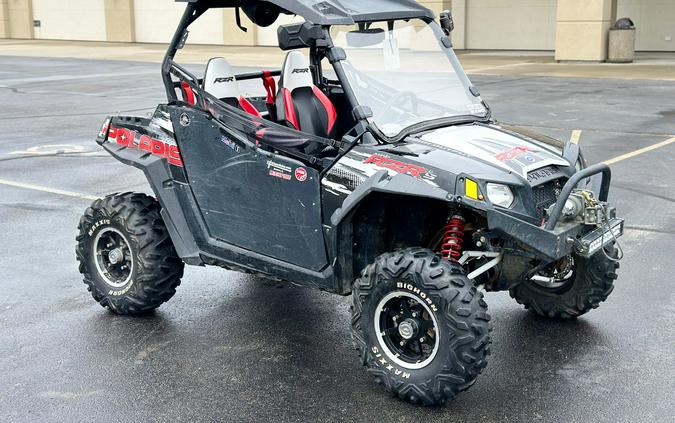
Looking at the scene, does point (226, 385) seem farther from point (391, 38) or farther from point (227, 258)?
point (391, 38)

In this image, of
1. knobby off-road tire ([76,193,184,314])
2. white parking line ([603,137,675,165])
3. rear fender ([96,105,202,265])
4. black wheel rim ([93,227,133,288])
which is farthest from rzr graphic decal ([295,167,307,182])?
white parking line ([603,137,675,165])

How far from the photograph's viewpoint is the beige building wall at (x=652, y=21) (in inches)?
1169

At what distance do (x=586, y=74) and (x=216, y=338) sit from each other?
18.7 meters

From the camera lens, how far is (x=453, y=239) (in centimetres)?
478

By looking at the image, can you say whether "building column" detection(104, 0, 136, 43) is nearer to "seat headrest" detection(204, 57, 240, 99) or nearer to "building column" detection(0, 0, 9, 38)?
"building column" detection(0, 0, 9, 38)

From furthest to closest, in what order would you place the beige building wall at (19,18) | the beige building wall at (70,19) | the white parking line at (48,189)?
the beige building wall at (19,18), the beige building wall at (70,19), the white parking line at (48,189)

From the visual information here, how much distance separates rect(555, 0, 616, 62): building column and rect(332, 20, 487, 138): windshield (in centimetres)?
2089

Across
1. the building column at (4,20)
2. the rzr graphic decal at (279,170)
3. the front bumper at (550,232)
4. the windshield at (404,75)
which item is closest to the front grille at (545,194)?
the front bumper at (550,232)

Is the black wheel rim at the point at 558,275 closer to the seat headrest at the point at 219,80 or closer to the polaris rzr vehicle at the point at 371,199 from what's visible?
the polaris rzr vehicle at the point at 371,199

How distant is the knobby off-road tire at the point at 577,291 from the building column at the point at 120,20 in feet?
120

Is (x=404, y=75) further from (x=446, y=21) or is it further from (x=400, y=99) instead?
(x=446, y=21)

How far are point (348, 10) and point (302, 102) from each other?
0.73 m

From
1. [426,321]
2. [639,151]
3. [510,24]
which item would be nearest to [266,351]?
[426,321]

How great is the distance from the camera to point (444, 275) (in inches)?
177
